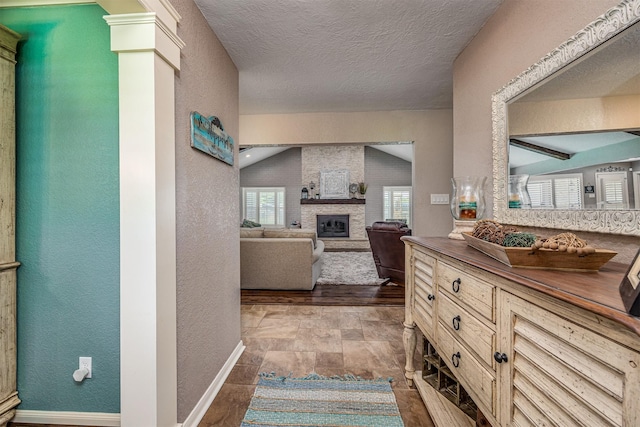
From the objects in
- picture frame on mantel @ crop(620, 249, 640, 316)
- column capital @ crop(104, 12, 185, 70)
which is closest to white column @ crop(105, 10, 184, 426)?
column capital @ crop(104, 12, 185, 70)

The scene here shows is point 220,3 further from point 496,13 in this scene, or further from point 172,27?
point 496,13

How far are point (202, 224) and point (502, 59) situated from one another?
79.0 inches

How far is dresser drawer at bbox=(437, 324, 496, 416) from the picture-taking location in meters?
0.89

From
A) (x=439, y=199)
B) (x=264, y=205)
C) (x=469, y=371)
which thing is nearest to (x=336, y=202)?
(x=264, y=205)

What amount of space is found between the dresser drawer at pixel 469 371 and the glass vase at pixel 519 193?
78cm

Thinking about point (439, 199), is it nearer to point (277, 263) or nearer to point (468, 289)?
point (277, 263)

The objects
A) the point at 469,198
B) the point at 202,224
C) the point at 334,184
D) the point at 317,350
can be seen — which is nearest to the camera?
the point at 202,224

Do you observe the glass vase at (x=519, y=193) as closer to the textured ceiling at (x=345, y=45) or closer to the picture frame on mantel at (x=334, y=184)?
the textured ceiling at (x=345, y=45)

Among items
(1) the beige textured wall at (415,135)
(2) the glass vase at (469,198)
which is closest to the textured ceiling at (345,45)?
(1) the beige textured wall at (415,135)

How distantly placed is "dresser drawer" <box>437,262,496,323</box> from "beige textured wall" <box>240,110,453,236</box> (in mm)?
2313

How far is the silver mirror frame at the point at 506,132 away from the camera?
92 cm

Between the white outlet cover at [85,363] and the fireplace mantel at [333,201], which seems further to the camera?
the fireplace mantel at [333,201]

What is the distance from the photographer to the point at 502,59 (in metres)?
1.64

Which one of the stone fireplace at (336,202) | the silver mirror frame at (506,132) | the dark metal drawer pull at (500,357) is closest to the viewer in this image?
the dark metal drawer pull at (500,357)
